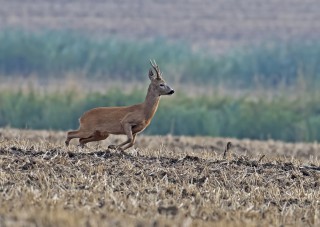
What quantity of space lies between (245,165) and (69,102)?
45.4 feet

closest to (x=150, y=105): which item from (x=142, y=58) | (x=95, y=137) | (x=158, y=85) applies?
(x=158, y=85)

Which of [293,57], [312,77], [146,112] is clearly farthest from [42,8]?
[146,112]

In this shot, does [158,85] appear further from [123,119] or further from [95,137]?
[95,137]

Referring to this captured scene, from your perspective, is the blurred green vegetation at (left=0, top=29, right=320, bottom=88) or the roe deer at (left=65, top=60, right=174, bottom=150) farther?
the blurred green vegetation at (left=0, top=29, right=320, bottom=88)

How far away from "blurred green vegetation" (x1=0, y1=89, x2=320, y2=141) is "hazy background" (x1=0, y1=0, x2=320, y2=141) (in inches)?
0.9

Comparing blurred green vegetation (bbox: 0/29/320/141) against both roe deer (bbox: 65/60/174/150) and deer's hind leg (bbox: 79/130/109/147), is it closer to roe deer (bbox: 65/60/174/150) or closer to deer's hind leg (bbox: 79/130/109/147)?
deer's hind leg (bbox: 79/130/109/147)

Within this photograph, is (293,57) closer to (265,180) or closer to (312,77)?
(312,77)

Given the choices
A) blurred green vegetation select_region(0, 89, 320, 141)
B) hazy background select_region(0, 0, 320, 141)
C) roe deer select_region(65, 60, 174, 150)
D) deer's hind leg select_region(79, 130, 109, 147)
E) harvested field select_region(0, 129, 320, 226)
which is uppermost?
hazy background select_region(0, 0, 320, 141)

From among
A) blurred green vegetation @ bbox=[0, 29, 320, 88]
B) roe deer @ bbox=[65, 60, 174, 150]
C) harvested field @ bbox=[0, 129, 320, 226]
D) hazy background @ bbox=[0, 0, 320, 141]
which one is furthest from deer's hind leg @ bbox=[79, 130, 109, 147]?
blurred green vegetation @ bbox=[0, 29, 320, 88]

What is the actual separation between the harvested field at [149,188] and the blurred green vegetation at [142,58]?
18.4 meters

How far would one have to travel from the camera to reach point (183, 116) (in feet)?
83.4

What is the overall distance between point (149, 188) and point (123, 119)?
357 centimetres

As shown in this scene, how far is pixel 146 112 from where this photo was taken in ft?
47.1

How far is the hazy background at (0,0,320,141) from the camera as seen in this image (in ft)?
83.4
